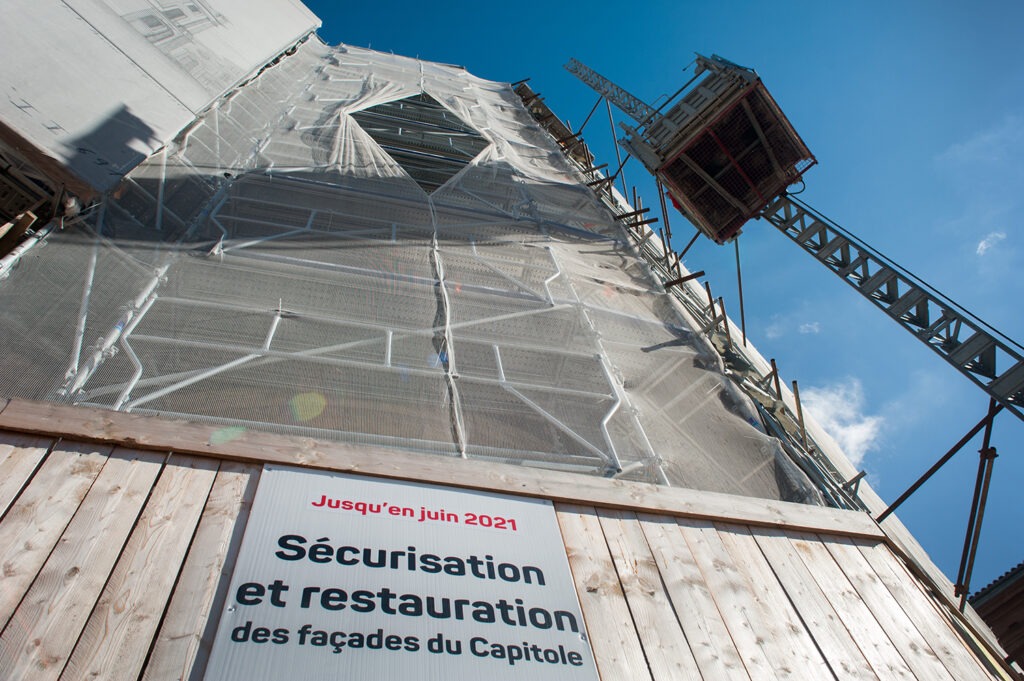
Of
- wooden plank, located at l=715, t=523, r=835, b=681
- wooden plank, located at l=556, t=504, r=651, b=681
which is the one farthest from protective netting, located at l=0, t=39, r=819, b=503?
wooden plank, located at l=556, t=504, r=651, b=681

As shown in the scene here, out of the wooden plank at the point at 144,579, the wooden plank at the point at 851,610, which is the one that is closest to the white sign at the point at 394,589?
the wooden plank at the point at 144,579

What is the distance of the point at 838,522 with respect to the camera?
12.0 ft

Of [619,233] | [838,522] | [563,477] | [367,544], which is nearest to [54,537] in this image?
[367,544]

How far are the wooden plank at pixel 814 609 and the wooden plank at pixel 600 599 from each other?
0.92 meters

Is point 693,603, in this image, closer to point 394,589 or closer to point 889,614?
point 889,614

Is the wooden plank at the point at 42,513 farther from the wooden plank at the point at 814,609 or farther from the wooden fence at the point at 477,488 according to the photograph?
the wooden plank at the point at 814,609

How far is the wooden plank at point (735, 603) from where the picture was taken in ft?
8.80

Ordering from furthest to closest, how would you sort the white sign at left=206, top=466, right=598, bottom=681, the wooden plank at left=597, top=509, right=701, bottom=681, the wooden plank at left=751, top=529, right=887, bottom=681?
the wooden plank at left=751, top=529, right=887, bottom=681 → the wooden plank at left=597, top=509, right=701, bottom=681 → the white sign at left=206, top=466, right=598, bottom=681

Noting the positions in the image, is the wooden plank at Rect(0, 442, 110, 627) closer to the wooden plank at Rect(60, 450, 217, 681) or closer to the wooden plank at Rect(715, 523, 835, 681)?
the wooden plank at Rect(60, 450, 217, 681)

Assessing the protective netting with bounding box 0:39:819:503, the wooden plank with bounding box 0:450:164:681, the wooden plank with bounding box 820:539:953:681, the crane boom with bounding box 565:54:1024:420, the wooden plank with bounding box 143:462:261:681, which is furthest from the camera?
the crane boom with bounding box 565:54:1024:420

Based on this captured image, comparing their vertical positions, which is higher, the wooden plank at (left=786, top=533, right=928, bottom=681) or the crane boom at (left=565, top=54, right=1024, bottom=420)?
the crane boom at (left=565, top=54, right=1024, bottom=420)

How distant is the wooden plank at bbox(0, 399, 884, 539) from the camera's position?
2.77 metres

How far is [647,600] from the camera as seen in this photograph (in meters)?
2.82

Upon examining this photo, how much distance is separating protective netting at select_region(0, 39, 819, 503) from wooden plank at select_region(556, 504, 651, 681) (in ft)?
2.69
